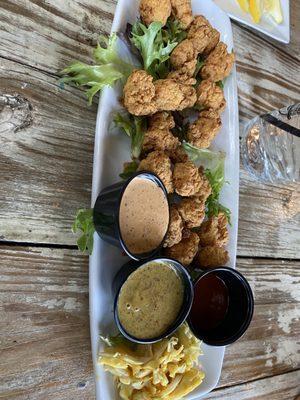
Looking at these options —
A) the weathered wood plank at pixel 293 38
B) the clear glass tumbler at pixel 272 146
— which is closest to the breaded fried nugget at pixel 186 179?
the clear glass tumbler at pixel 272 146

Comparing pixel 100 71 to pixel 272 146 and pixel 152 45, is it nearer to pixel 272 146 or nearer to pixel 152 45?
pixel 152 45

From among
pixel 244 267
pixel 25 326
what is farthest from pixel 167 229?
pixel 244 267

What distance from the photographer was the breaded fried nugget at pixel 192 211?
1.28 m

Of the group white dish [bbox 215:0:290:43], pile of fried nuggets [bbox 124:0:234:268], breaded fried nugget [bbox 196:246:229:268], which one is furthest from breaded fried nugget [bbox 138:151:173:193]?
white dish [bbox 215:0:290:43]

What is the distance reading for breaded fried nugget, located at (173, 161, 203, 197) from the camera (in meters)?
1.25

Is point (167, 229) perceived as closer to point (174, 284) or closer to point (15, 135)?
point (174, 284)

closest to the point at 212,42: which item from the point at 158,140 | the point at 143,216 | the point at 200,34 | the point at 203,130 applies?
the point at 200,34

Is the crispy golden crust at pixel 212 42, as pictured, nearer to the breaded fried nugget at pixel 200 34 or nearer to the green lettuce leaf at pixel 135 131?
the breaded fried nugget at pixel 200 34

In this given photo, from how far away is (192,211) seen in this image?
1280mm

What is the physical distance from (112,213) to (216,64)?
1.94 ft

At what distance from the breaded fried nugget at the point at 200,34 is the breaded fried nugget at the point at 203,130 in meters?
0.19

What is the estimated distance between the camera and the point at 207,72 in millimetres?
1410

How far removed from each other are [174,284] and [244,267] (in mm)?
521

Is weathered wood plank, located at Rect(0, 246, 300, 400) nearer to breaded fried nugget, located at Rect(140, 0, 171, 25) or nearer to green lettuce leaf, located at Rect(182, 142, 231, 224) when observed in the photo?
green lettuce leaf, located at Rect(182, 142, 231, 224)
